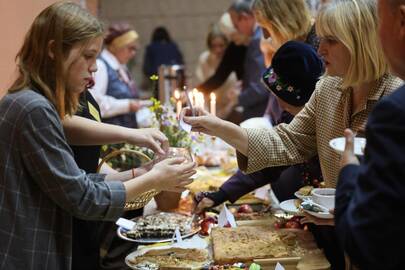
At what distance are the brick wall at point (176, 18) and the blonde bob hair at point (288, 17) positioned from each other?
22.9 ft

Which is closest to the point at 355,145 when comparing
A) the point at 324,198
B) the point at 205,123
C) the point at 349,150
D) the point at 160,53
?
the point at 349,150

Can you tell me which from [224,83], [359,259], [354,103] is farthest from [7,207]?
[224,83]

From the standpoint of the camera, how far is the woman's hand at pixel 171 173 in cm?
185

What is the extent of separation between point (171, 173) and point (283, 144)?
1.70 feet

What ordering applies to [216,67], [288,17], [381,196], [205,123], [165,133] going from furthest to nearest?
[216,67] → [165,133] → [288,17] → [205,123] → [381,196]

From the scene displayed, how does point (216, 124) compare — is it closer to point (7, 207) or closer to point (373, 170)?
point (7, 207)

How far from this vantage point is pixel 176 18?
992 cm

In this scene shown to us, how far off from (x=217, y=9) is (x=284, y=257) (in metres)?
8.35

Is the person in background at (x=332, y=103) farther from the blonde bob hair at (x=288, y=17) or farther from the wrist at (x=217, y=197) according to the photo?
the blonde bob hair at (x=288, y=17)

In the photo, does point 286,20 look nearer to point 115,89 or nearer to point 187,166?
point 187,166

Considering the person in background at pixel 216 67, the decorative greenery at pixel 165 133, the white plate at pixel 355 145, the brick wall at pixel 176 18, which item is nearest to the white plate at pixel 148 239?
the decorative greenery at pixel 165 133

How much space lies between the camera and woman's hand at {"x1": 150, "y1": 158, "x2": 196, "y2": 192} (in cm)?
185

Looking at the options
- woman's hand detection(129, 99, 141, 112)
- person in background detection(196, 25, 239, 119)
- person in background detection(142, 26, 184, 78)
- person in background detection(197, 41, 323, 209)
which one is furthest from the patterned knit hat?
person in background detection(142, 26, 184, 78)

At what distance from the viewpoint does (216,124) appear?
7.14 feet
